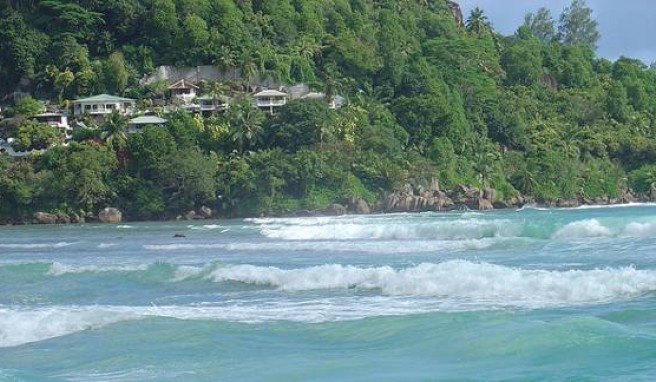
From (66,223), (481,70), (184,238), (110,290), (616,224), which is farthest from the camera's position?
(481,70)

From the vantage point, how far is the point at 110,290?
24656mm

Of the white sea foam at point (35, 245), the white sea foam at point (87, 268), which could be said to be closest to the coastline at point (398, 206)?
the white sea foam at point (35, 245)

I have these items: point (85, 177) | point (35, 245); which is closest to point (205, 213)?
point (85, 177)

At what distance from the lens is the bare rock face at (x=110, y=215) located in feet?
212

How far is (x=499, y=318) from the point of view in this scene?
16.7m

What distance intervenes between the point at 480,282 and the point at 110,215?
152 feet

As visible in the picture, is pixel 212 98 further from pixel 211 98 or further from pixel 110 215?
pixel 110 215

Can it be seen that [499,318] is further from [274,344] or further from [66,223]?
[66,223]

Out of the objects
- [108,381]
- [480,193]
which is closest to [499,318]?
[108,381]

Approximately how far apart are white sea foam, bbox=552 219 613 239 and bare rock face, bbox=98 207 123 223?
3467 cm

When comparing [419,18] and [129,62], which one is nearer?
[129,62]

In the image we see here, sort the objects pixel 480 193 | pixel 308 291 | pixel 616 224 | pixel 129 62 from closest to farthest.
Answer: pixel 308 291 → pixel 616 224 → pixel 480 193 → pixel 129 62

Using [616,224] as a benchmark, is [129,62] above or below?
above

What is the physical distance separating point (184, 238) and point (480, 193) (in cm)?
3214
